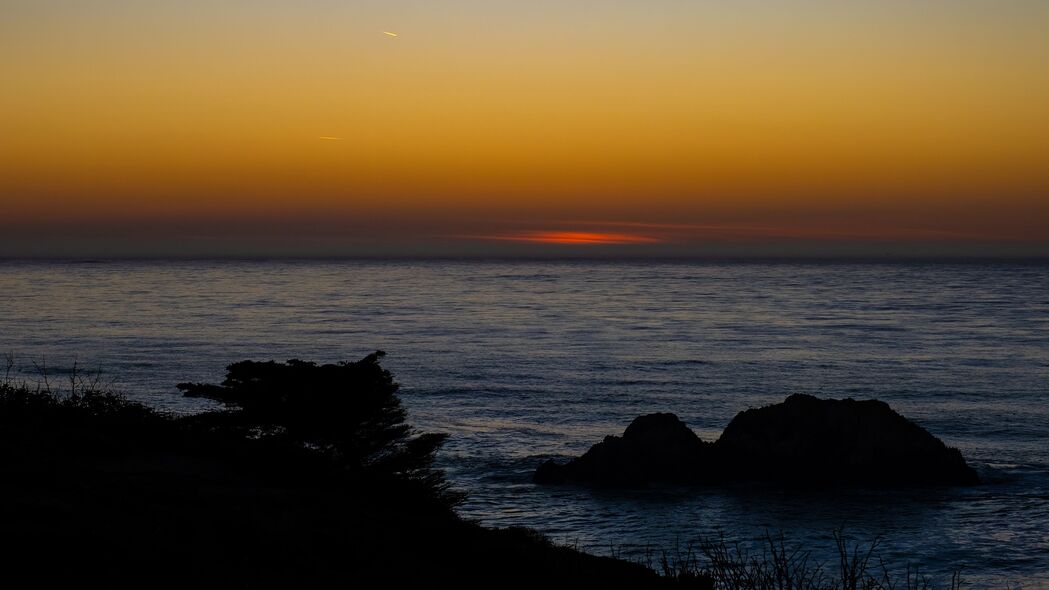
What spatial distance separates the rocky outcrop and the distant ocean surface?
749mm

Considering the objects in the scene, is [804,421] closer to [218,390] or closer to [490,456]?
[490,456]

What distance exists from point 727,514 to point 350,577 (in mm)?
16927

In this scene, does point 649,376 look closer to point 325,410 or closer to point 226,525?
point 325,410

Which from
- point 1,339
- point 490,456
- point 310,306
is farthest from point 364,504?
point 310,306

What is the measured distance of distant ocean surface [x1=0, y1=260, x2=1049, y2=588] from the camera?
76.2ft

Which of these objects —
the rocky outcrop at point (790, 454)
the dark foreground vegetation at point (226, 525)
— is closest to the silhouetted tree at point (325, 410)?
the dark foreground vegetation at point (226, 525)

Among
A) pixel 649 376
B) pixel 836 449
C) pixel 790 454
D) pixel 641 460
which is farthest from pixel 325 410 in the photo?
pixel 649 376

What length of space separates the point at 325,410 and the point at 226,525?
10.7m

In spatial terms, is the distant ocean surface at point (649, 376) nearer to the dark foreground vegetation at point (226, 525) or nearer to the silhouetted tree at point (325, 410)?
the dark foreground vegetation at point (226, 525)

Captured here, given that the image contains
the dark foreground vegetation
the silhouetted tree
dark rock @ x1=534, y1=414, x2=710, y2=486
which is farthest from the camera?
dark rock @ x1=534, y1=414, x2=710, y2=486

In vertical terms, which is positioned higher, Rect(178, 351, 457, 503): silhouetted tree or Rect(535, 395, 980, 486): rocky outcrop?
Rect(178, 351, 457, 503): silhouetted tree

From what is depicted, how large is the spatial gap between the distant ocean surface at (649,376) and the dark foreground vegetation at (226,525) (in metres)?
1.87

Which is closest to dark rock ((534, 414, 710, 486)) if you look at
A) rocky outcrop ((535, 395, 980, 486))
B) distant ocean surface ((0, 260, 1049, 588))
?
rocky outcrop ((535, 395, 980, 486))

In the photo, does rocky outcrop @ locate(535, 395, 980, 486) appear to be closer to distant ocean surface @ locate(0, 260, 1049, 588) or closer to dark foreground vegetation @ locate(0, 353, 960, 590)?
distant ocean surface @ locate(0, 260, 1049, 588)
